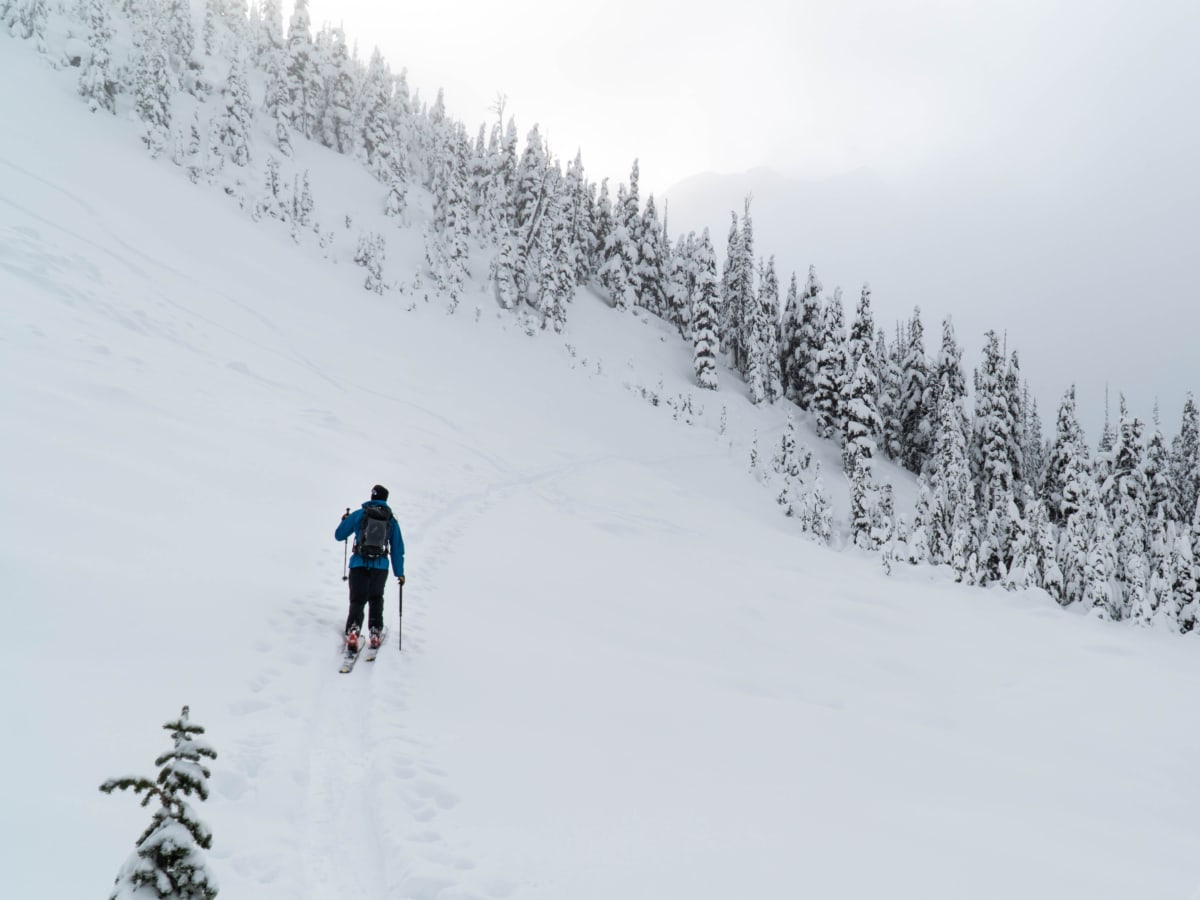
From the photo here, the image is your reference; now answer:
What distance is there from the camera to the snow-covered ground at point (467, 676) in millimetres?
4445

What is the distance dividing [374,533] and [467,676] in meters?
2.09

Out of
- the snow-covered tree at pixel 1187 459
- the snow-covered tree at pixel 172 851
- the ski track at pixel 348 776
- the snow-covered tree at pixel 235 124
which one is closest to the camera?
the snow-covered tree at pixel 172 851

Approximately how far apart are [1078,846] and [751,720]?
126 inches

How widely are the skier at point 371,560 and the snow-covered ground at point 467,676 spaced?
0.43 meters

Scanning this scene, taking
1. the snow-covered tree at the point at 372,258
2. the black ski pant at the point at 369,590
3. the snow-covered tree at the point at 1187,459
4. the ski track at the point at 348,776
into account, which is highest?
the snow-covered tree at the point at 372,258

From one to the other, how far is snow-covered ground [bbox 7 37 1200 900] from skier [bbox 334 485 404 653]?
434mm

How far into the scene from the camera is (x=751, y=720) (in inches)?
308

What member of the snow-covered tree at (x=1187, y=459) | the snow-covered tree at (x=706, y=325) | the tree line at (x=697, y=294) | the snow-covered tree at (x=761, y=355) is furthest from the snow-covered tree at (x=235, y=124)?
the snow-covered tree at (x=1187, y=459)

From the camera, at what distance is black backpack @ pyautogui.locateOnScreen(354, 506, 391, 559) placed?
26.2ft

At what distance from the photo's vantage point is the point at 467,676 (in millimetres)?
7559

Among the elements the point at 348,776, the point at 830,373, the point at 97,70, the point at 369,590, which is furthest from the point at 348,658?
the point at 830,373

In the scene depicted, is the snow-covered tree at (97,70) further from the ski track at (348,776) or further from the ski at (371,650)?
the ski at (371,650)

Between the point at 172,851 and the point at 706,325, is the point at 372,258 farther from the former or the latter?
the point at 172,851

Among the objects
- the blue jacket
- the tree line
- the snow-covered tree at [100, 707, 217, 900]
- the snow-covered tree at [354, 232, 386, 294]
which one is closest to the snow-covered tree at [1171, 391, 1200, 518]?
the tree line
